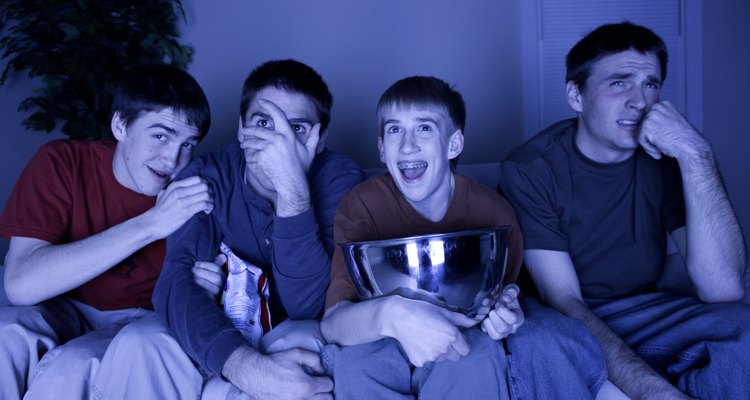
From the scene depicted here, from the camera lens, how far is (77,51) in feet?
7.89

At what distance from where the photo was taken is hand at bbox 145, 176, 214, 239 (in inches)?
55.2

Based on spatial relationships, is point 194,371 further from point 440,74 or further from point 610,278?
point 440,74

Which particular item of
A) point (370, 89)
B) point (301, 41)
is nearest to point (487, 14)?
point (370, 89)

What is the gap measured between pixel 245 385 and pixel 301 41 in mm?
2006

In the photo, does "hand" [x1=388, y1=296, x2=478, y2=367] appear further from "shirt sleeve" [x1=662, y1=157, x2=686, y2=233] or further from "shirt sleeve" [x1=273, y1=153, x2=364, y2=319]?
"shirt sleeve" [x1=662, y1=157, x2=686, y2=233]

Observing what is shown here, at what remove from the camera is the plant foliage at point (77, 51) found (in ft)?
7.86

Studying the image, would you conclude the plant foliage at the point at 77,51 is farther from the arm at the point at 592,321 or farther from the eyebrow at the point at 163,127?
the arm at the point at 592,321

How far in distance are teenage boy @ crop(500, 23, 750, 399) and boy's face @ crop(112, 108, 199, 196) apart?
0.92 meters

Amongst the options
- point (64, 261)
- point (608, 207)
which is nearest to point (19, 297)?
point (64, 261)

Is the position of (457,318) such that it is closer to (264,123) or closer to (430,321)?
(430,321)

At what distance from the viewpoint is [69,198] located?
153cm

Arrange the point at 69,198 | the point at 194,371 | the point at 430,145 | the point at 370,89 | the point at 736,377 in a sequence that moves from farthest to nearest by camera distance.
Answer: the point at 370,89 → the point at 69,198 → the point at 430,145 → the point at 194,371 → the point at 736,377

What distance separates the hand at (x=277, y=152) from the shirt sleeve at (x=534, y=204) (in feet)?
1.87

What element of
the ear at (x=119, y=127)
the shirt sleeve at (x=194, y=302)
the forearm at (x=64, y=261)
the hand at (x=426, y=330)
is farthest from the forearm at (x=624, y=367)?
the ear at (x=119, y=127)
